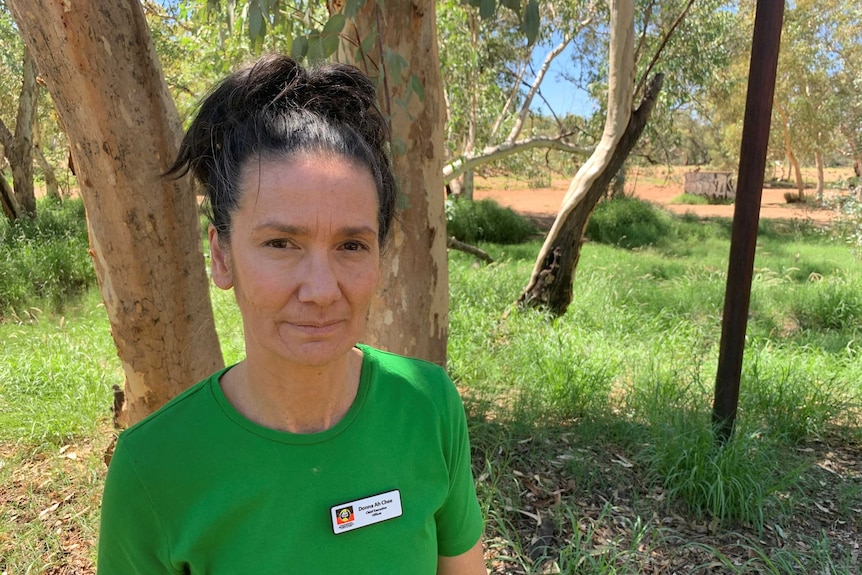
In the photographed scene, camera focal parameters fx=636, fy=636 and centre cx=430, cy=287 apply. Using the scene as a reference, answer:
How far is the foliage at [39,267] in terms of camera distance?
6301 millimetres

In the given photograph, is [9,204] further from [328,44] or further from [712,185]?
[712,185]

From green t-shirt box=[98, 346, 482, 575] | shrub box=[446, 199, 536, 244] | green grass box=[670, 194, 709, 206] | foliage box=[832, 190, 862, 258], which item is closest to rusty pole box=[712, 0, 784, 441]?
green t-shirt box=[98, 346, 482, 575]

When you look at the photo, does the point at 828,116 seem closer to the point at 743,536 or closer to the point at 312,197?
the point at 743,536

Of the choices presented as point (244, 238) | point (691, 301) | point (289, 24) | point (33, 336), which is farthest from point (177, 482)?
point (691, 301)

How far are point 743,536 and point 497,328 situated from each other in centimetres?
294

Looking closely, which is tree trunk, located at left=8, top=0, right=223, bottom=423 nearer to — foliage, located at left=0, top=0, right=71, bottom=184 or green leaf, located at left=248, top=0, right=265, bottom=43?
green leaf, located at left=248, top=0, right=265, bottom=43

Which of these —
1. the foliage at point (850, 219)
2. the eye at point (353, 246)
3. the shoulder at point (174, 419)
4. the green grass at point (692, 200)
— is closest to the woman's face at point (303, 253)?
the eye at point (353, 246)

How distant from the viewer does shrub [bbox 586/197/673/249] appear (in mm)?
11821

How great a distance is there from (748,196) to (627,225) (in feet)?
32.6

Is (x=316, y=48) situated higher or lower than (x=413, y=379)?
higher

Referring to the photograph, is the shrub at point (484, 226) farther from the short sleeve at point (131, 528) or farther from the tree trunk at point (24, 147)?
the short sleeve at point (131, 528)

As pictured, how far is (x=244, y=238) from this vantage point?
3.19 feet

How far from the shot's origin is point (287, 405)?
1063 mm

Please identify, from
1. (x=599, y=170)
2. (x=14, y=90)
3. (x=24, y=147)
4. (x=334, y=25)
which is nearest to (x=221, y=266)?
(x=334, y=25)
